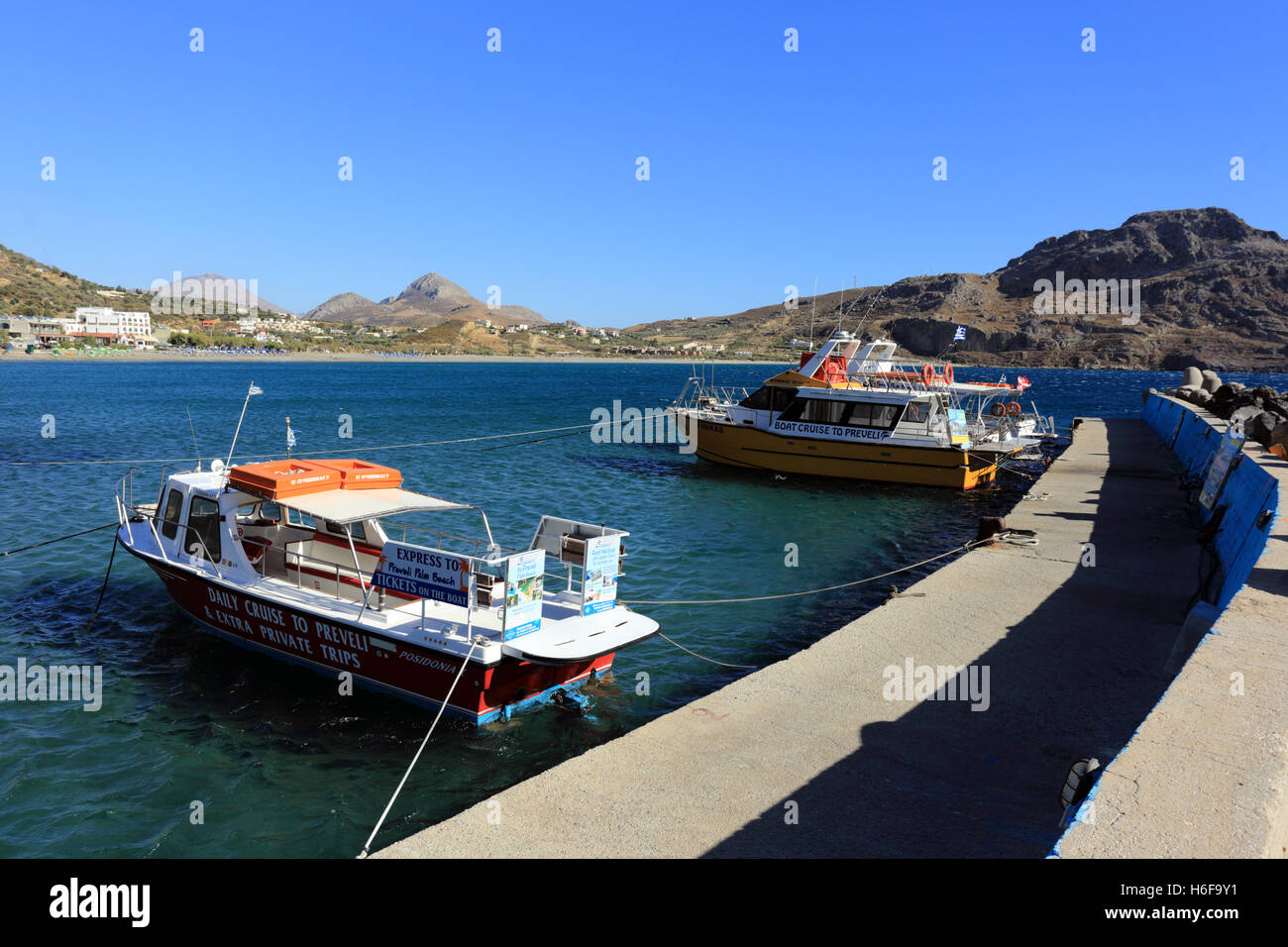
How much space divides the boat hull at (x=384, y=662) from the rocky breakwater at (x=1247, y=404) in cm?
1770

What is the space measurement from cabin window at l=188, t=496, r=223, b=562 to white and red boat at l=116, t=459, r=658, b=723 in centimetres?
2

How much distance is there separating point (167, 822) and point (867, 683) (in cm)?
726

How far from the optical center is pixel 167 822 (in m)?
7.47

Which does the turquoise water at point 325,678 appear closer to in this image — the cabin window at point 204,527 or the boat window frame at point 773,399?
the cabin window at point 204,527

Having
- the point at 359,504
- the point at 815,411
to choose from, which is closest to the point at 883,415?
the point at 815,411

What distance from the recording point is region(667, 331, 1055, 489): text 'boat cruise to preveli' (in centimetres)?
2595

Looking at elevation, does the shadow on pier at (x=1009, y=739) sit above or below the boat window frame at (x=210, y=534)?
below

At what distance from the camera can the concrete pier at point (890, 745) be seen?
18.3 feet

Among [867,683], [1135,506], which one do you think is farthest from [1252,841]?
[1135,506]

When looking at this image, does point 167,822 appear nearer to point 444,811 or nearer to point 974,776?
point 444,811

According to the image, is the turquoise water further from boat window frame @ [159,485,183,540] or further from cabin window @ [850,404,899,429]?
cabin window @ [850,404,899,429]

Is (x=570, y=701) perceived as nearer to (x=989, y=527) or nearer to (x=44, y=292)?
(x=989, y=527)

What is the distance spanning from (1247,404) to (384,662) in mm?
33178

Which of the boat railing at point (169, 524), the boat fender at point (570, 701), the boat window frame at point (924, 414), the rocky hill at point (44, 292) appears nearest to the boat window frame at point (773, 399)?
the boat window frame at point (924, 414)
